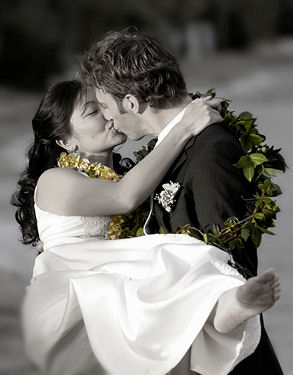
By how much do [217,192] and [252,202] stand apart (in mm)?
134

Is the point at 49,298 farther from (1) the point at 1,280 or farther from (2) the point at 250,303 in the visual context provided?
(1) the point at 1,280

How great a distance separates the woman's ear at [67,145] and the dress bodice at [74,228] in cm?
27

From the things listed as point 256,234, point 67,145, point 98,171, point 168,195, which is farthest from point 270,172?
point 67,145

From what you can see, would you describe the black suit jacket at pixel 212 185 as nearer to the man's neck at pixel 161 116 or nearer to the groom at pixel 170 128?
the groom at pixel 170 128

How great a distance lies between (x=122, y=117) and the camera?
313 cm

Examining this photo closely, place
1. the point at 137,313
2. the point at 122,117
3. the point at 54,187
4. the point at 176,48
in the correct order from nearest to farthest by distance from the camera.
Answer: the point at 137,313 → the point at 122,117 → the point at 54,187 → the point at 176,48

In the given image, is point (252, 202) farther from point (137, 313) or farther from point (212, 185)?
point (137, 313)

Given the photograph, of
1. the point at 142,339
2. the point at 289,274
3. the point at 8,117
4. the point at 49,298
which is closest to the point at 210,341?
the point at 142,339

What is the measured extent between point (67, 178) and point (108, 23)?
1249 cm

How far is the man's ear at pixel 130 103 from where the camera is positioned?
3.06 metres

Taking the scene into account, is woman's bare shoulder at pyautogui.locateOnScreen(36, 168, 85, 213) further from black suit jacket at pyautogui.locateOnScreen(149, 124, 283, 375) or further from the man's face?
black suit jacket at pyautogui.locateOnScreen(149, 124, 283, 375)

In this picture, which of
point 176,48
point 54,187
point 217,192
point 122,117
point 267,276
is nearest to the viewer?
point 267,276

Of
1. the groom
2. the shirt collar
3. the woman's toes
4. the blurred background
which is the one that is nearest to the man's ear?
the groom

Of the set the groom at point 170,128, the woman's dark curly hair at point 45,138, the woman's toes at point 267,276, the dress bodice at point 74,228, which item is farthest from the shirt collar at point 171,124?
the woman's toes at point 267,276
